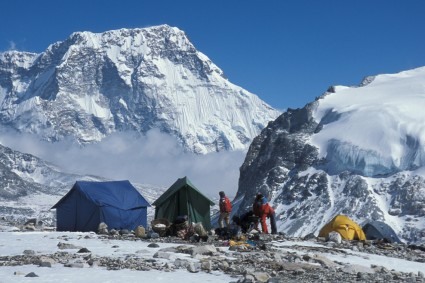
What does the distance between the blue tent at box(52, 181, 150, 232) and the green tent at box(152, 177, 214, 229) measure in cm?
130

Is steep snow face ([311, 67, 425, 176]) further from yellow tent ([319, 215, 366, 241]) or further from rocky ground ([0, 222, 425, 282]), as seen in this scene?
rocky ground ([0, 222, 425, 282])

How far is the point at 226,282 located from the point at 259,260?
4.16 metres

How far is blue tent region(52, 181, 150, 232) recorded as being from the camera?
39781 millimetres

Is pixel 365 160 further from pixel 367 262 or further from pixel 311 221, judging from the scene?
pixel 367 262

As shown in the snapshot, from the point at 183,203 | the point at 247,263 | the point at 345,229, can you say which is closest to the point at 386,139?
the point at 183,203

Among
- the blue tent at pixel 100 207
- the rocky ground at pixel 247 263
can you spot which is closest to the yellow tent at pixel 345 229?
the rocky ground at pixel 247 263

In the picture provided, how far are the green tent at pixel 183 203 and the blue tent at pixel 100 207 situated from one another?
1300 millimetres

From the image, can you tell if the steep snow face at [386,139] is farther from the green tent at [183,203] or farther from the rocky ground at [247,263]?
the rocky ground at [247,263]

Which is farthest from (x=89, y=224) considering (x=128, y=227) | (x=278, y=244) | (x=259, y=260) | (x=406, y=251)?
(x=259, y=260)

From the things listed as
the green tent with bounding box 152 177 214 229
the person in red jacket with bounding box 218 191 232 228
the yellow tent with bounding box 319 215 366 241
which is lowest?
the yellow tent with bounding box 319 215 366 241

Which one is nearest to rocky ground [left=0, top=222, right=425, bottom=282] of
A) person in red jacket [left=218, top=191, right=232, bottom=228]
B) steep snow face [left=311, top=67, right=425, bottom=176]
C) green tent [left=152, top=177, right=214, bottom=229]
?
person in red jacket [left=218, top=191, right=232, bottom=228]

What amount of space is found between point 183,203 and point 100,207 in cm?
467

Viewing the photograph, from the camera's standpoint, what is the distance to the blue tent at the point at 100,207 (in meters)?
39.8

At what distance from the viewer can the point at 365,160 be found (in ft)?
620
